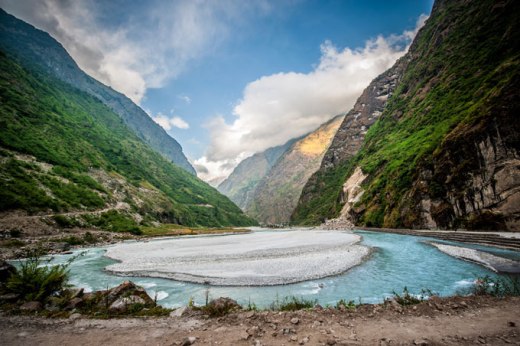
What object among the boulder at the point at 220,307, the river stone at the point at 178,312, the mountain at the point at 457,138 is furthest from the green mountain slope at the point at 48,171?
the mountain at the point at 457,138

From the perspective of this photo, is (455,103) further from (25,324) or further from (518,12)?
(25,324)

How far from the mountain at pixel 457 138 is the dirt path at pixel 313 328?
42.5 m

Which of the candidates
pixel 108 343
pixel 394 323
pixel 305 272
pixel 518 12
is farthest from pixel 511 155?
pixel 518 12

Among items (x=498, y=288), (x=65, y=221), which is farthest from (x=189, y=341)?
(x=65, y=221)

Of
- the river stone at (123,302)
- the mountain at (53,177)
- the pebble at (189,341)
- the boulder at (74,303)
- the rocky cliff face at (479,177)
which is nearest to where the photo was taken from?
the pebble at (189,341)

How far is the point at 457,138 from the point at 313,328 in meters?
60.4

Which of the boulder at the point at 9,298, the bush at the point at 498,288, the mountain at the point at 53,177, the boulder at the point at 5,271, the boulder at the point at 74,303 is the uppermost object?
the mountain at the point at 53,177

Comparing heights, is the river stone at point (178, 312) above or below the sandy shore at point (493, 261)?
above

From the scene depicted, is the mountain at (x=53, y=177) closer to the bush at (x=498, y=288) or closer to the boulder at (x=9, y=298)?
the boulder at (x=9, y=298)

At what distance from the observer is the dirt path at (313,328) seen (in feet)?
24.3

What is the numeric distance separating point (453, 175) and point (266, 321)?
195 feet

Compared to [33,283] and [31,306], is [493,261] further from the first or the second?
[33,283]

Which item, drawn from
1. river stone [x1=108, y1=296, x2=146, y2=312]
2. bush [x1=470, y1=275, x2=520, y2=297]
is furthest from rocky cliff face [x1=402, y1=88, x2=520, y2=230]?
river stone [x1=108, y1=296, x2=146, y2=312]

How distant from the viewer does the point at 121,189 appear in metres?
117
